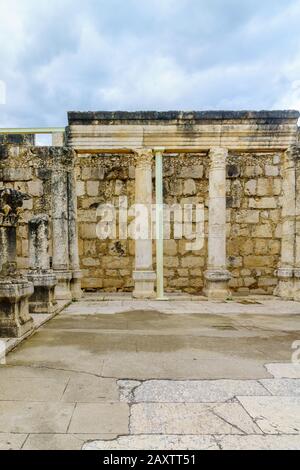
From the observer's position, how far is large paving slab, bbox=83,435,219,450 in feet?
7.03

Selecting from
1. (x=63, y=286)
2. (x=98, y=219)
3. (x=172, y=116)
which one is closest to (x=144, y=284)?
(x=63, y=286)

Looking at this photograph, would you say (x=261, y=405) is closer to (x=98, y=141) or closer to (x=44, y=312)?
(x=44, y=312)

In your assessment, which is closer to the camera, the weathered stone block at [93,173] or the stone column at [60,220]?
the stone column at [60,220]

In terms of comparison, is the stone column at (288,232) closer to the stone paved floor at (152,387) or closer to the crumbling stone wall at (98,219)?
the stone paved floor at (152,387)

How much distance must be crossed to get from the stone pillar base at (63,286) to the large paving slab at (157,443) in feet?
20.2

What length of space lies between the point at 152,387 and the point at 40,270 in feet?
13.0

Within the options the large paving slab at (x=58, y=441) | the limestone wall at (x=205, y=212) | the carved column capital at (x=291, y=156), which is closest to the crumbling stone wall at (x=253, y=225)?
the limestone wall at (x=205, y=212)

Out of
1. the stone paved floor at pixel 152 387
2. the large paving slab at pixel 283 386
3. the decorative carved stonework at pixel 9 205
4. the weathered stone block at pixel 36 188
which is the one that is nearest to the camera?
the stone paved floor at pixel 152 387

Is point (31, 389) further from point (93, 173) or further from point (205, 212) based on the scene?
point (205, 212)

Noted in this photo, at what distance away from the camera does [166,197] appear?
32.9 ft

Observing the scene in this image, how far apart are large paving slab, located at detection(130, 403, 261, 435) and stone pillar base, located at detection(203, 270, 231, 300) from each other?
5.90 m

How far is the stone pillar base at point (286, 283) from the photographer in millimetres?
8664

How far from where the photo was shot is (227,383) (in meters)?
3.20
